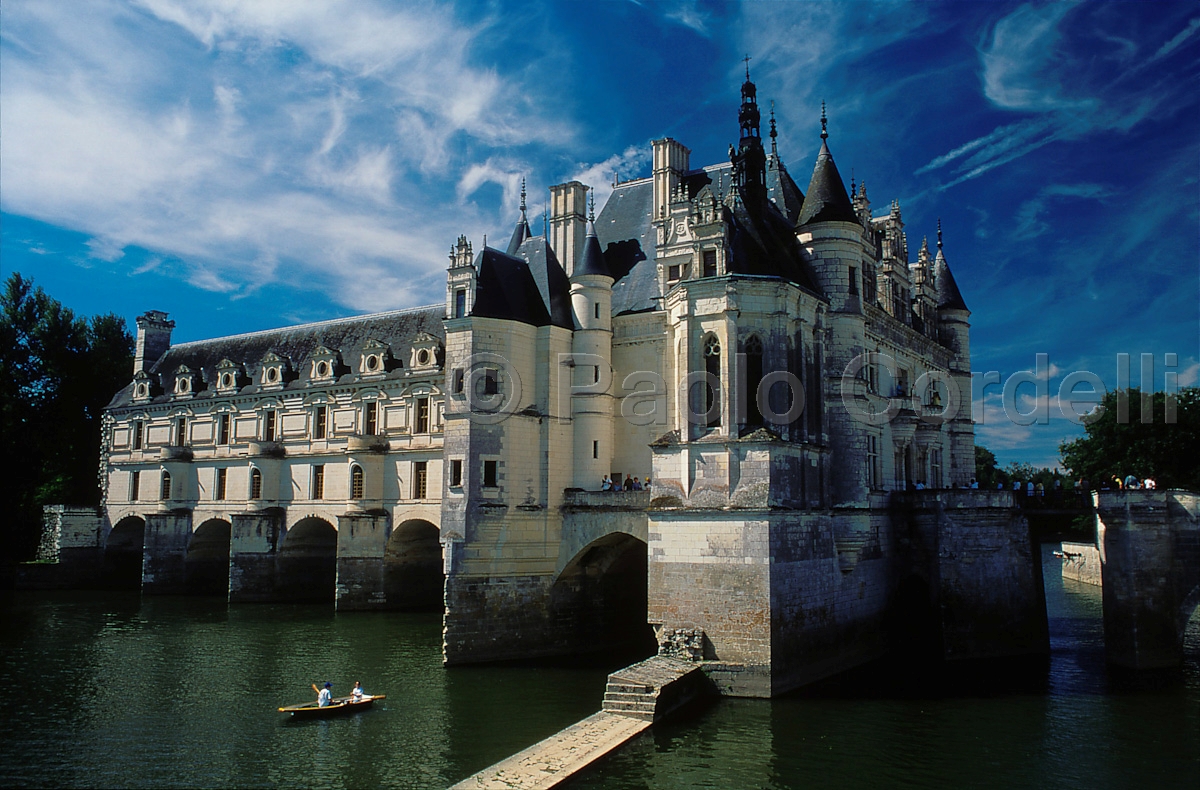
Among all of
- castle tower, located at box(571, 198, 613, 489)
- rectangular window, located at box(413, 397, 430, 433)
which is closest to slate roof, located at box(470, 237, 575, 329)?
castle tower, located at box(571, 198, 613, 489)

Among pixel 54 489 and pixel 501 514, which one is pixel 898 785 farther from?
pixel 54 489

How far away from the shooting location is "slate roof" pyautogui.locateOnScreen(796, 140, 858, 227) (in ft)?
99.2

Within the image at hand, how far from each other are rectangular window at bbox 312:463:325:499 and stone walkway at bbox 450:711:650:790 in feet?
93.3

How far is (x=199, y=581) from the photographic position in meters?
51.1

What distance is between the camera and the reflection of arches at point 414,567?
141 ft

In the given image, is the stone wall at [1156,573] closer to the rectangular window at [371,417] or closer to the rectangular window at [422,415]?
the rectangular window at [422,415]

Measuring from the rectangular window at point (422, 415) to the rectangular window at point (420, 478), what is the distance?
1685mm

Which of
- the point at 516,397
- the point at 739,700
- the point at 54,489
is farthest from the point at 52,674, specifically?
the point at 54,489

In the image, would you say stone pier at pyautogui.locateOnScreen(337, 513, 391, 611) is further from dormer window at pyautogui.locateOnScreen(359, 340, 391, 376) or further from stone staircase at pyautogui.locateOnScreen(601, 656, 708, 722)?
stone staircase at pyautogui.locateOnScreen(601, 656, 708, 722)

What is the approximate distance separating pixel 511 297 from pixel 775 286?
418 inches

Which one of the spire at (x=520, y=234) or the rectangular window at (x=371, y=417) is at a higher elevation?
the spire at (x=520, y=234)

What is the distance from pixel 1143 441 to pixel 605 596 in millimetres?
39218

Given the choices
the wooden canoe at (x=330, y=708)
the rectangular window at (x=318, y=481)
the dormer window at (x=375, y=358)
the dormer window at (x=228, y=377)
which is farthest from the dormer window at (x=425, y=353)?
the wooden canoe at (x=330, y=708)

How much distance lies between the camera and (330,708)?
23.2 metres
